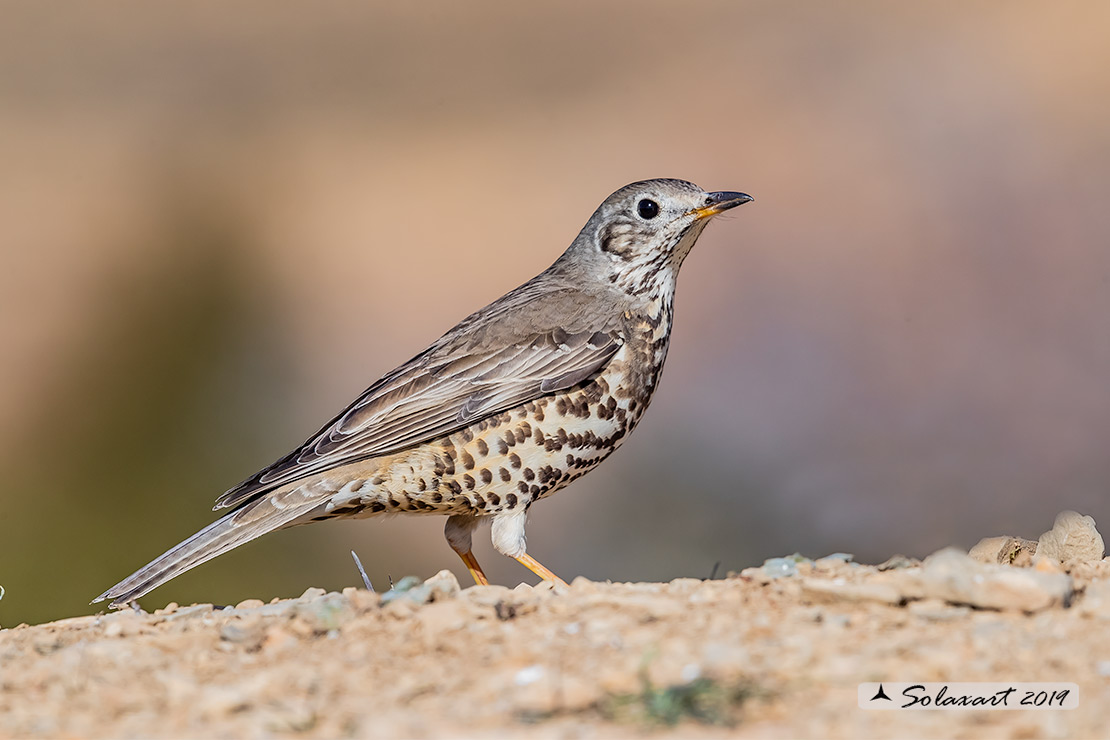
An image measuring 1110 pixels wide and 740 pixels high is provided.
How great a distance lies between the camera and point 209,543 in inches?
265

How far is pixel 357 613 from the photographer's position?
496 centimetres

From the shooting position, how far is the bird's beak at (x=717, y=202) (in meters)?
7.51

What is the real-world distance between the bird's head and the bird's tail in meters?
2.25

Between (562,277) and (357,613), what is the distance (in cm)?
351

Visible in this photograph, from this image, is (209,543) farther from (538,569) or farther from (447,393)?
(538,569)

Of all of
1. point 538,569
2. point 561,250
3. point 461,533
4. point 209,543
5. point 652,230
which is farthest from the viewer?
point 561,250

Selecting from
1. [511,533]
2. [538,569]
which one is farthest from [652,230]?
[538,569]

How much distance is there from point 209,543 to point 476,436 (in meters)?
1.43

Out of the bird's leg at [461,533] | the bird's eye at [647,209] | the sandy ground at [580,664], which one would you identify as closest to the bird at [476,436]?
the bird's leg at [461,533]

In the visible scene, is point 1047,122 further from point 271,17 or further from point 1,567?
point 1,567

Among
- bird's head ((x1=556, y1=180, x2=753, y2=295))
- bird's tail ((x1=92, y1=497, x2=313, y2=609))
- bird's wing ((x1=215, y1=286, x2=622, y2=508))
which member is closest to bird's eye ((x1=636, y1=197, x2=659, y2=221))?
bird's head ((x1=556, y1=180, x2=753, y2=295))

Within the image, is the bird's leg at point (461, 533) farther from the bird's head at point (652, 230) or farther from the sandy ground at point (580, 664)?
the sandy ground at point (580, 664)

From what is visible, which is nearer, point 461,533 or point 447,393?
point 447,393

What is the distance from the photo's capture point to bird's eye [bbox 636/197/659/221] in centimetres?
776
